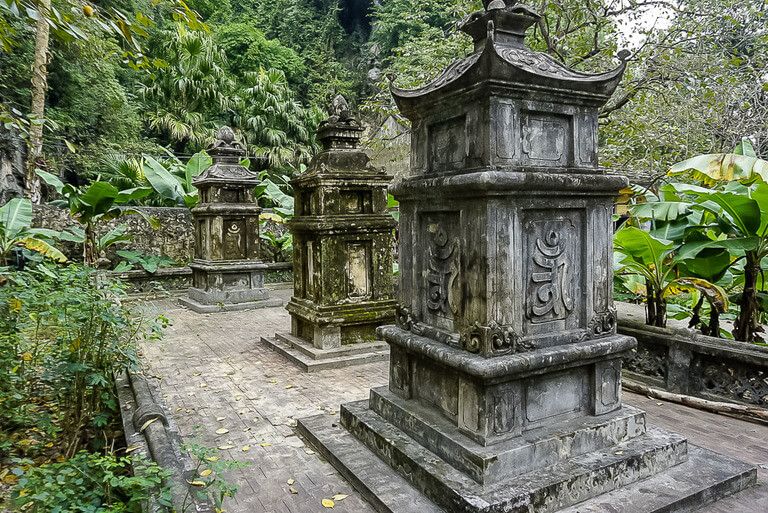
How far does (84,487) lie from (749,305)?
5.89 m

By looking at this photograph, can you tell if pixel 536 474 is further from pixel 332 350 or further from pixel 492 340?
pixel 332 350

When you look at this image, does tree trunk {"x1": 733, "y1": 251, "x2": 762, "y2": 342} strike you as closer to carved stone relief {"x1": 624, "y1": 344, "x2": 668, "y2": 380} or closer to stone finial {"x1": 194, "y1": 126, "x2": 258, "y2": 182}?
carved stone relief {"x1": 624, "y1": 344, "x2": 668, "y2": 380}

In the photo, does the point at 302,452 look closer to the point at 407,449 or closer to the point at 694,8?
the point at 407,449

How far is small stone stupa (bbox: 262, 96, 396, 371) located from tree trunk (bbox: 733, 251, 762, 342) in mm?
3993

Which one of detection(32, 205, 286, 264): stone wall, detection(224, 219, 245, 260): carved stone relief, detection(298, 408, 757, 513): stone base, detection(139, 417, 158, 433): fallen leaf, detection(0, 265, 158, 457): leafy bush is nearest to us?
detection(298, 408, 757, 513): stone base

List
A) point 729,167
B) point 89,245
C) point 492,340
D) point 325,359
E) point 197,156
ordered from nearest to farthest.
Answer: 1. point 492,340
2. point 729,167
3. point 325,359
4. point 89,245
5. point 197,156

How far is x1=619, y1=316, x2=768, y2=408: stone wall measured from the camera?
4645 millimetres

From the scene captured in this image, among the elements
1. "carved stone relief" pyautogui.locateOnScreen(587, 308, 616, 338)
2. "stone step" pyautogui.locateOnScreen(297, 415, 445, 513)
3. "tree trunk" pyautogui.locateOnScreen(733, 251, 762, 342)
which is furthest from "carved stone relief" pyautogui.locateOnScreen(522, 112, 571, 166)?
"tree trunk" pyautogui.locateOnScreen(733, 251, 762, 342)

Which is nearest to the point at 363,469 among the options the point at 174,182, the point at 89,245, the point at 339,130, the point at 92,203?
the point at 339,130

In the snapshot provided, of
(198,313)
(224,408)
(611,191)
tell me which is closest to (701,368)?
(611,191)

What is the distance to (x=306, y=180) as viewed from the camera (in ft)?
23.3

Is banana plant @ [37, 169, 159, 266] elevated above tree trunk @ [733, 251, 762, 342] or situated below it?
above

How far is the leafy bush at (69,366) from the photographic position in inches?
166

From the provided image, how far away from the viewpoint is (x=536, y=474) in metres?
3.11
